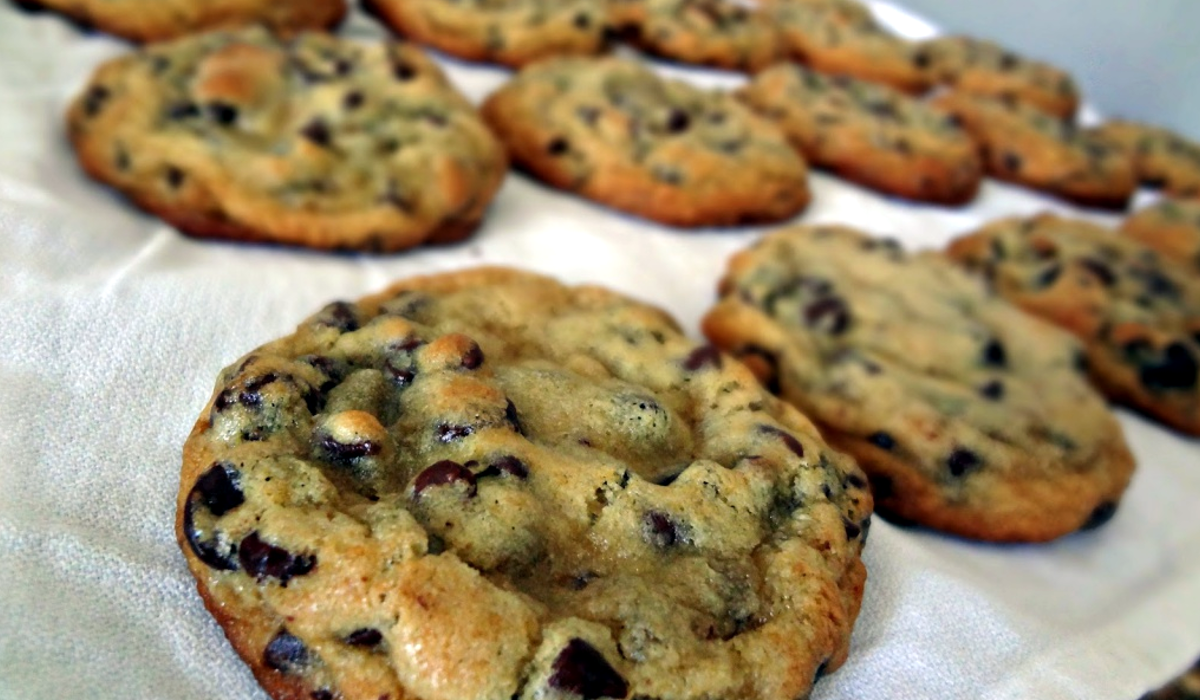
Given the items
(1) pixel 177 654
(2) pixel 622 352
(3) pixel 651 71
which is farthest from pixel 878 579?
(3) pixel 651 71

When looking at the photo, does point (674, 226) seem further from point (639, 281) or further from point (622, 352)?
point (622, 352)

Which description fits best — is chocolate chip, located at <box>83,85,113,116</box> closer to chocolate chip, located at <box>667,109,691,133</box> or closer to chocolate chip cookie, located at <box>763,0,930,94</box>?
chocolate chip, located at <box>667,109,691,133</box>

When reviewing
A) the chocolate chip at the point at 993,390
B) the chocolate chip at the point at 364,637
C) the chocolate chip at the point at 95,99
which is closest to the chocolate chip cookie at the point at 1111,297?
the chocolate chip at the point at 993,390

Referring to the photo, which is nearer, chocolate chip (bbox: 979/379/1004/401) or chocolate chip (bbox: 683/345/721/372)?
chocolate chip (bbox: 683/345/721/372)

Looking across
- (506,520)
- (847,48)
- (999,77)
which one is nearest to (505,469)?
(506,520)

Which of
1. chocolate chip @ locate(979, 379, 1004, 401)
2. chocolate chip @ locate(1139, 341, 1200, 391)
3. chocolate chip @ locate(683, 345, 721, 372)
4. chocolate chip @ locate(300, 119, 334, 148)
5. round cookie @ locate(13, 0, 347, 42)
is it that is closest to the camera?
chocolate chip @ locate(683, 345, 721, 372)

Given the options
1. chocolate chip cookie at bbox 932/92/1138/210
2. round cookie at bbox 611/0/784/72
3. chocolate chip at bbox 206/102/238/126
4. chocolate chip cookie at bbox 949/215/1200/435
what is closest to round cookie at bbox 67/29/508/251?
chocolate chip at bbox 206/102/238/126

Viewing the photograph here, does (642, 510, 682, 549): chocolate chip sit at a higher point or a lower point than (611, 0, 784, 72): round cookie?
higher

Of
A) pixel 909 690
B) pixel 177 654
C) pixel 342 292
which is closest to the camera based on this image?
pixel 177 654
